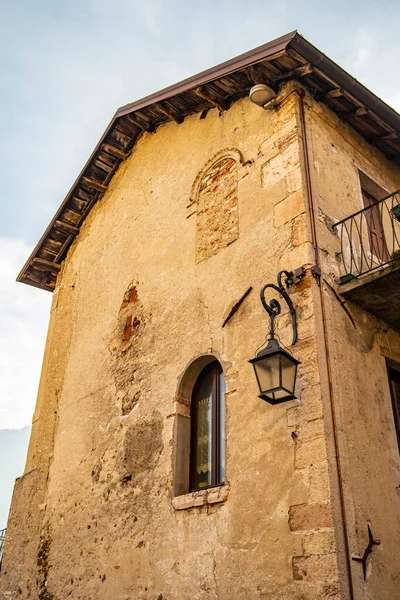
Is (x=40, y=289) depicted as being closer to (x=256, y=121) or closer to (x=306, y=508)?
(x=256, y=121)

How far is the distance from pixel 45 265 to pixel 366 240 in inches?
253

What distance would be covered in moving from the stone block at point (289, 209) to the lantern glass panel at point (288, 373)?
66.7 inches

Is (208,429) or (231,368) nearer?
(231,368)

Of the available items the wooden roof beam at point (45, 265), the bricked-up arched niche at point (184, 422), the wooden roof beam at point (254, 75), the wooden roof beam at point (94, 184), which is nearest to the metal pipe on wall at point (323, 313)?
the wooden roof beam at point (254, 75)

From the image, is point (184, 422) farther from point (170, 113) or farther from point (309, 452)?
point (170, 113)

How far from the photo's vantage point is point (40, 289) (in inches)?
453

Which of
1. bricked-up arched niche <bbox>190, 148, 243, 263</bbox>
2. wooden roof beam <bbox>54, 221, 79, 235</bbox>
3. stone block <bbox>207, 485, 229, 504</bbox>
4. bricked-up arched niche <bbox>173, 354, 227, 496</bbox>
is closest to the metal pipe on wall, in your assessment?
bricked-up arched niche <bbox>190, 148, 243, 263</bbox>

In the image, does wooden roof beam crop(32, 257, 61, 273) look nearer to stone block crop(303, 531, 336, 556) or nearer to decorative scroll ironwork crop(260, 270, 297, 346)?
decorative scroll ironwork crop(260, 270, 297, 346)

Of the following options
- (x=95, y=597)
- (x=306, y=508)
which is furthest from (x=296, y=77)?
(x=95, y=597)

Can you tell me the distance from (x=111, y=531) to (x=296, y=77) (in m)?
5.64

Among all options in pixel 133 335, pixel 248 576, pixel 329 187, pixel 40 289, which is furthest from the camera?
pixel 40 289

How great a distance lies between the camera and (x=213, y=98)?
7.79m

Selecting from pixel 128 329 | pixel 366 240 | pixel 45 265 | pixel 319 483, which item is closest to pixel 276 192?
pixel 366 240

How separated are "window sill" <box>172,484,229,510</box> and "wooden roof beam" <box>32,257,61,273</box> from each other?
20.6 feet
